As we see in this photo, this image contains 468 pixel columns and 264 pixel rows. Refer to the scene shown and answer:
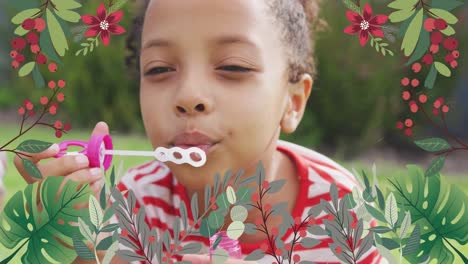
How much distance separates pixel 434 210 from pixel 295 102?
30 cm

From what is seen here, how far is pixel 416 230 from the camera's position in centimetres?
108

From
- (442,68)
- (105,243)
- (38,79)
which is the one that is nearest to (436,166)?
(442,68)

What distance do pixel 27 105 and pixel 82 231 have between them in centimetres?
21

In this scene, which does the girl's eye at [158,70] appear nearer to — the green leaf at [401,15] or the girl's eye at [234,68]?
the girl's eye at [234,68]

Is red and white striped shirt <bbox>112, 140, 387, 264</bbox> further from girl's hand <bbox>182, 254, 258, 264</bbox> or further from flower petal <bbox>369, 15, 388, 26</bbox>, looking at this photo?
flower petal <bbox>369, 15, 388, 26</bbox>

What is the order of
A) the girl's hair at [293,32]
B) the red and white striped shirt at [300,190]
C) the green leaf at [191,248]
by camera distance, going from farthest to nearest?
the red and white striped shirt at [300,190], the girl's hair at [293,32], the green leaf at [191,248]

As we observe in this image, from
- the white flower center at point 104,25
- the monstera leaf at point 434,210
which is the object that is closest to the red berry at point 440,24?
the monstera leaf at point 434,210

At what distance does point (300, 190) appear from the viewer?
1.35m

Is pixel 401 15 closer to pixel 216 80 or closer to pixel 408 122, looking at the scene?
pixel 408 122

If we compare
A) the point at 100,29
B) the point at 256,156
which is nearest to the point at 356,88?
the point at 256,156

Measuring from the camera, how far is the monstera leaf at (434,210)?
1085 mm

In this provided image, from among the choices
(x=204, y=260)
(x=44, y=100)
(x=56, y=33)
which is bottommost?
(x=204, y=260)

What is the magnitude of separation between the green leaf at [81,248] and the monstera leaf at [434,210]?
45 cm

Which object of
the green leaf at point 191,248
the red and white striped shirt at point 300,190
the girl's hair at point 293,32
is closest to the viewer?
the green leaf at point 191,248
